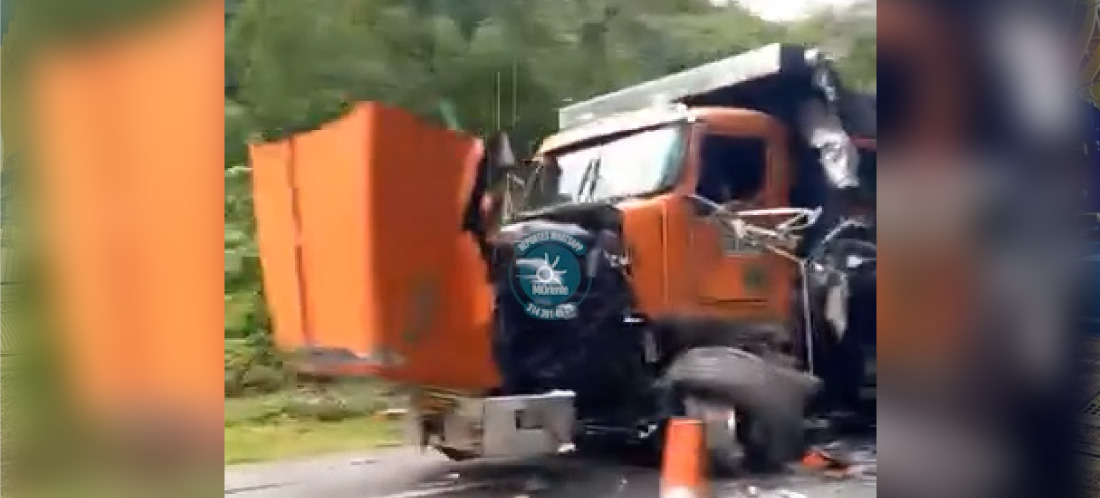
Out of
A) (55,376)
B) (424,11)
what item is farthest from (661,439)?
(55,376)

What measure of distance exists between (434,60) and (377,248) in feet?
1.02

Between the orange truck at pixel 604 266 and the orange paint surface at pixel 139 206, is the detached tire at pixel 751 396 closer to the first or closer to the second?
the orange truck at pixel 604 266

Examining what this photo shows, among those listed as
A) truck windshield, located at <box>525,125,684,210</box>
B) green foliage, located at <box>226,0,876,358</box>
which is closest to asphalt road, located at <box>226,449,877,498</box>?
green foliage, located at <box>226,0,876,358</box>

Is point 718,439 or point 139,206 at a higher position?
point 139,206

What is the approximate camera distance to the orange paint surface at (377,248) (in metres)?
1.84

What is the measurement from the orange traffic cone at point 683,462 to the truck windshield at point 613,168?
41 centimetres

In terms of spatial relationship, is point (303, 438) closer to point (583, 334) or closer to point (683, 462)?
point (583, 334)

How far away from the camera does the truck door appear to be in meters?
2.03

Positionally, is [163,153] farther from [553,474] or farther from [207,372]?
[553,474]

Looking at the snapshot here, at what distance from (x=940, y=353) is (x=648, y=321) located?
62 cm

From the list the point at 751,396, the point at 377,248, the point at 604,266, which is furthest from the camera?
the point at 751,396

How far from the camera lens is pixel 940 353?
2.24 metres

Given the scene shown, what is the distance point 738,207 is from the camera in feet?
6.74
